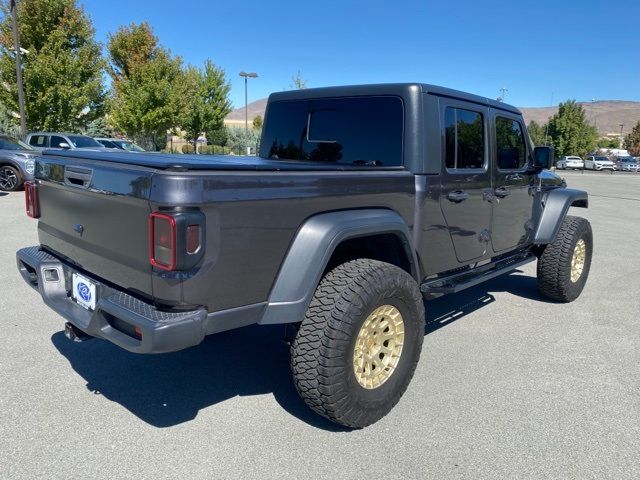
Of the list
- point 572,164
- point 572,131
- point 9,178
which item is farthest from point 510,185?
point 572,131

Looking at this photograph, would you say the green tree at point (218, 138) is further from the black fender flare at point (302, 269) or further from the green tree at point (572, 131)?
the black fender flare at point (302, 269)

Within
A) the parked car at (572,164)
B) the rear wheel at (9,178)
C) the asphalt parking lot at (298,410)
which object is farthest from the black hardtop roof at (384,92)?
the parked car at (572,164)

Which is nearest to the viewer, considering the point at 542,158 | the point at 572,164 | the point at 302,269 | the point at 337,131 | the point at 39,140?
the point at 302,269

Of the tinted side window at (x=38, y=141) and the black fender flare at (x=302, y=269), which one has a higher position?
the tinted side window at (x=38, y=141)

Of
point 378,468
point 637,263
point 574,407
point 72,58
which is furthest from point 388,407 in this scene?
point 72,58

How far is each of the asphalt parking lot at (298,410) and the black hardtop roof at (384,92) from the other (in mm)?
1957

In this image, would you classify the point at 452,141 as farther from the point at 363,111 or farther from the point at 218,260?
the point at 218,260

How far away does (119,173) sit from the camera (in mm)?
2492

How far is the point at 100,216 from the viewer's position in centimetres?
270

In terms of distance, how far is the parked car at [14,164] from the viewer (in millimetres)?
12906

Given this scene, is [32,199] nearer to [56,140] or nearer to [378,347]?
[378,347]

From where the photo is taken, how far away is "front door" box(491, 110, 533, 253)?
169 inches

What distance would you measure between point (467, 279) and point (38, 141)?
1581 cm

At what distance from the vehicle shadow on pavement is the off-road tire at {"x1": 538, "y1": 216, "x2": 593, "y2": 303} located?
5.10ft
